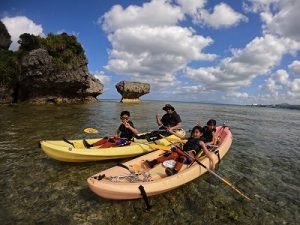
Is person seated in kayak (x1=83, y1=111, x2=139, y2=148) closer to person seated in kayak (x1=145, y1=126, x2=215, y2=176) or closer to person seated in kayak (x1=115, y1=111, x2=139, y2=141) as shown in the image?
person seated in kayak (x1=115, y1=111, x2=139, y2=141)

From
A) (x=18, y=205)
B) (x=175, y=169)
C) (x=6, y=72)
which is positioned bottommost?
(x=18, y=205)

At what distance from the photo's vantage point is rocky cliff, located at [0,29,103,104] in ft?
123

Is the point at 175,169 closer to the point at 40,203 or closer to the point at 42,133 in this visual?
the point at 40,203

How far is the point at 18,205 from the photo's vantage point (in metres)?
6.66

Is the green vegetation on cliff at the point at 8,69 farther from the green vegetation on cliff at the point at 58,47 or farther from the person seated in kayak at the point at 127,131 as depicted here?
the person seated in kayak at the point at 127,131

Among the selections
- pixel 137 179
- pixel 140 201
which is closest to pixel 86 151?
pixel 137 179

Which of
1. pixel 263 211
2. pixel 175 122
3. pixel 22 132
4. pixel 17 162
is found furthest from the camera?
pixel 22 132

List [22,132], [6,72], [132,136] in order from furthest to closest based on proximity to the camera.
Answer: [6,72]
[22,132]
[132,136]

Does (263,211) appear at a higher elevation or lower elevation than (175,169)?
lower

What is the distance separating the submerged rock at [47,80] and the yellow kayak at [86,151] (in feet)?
102

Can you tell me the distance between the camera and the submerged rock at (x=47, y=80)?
37438 millimetres

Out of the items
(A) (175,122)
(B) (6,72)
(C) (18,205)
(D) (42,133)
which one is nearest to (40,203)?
(C) (18,205)

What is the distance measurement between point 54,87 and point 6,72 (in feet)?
22.9

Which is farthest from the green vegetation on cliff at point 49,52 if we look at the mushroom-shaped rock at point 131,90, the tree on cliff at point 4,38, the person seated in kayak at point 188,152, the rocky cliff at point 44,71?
the person seated in kayak at point 188,152
